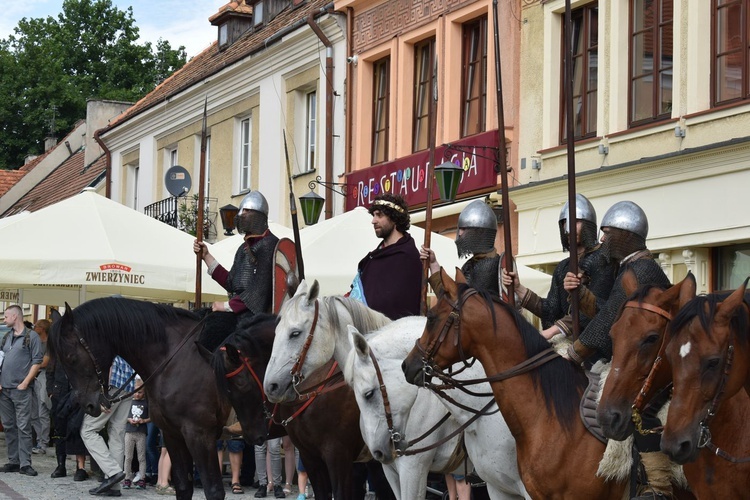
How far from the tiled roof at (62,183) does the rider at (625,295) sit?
3382 centimetres

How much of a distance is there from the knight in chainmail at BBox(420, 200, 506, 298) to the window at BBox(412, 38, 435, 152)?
12459mm

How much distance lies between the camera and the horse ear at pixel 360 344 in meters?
8.72

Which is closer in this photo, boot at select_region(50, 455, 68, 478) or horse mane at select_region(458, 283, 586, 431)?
horse mane at select_region(458, 283, 586, 431)

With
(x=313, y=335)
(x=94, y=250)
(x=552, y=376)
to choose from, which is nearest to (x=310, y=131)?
(x=94, y=250)

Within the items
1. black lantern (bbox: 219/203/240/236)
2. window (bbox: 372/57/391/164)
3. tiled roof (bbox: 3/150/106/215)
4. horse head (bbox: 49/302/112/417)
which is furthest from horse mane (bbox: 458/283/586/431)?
tiled roof (bbox: 3/150/106/215)

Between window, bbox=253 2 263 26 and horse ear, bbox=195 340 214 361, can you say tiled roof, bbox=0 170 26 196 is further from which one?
horse ear, bbox=195 340 214 361

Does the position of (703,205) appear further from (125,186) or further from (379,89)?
(125,186)

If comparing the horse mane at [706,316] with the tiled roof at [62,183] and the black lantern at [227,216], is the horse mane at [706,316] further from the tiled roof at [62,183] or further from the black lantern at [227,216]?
the tiled roof at [62,183]

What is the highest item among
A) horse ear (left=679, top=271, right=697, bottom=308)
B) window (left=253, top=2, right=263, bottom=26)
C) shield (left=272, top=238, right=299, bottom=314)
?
window (left=253, top=2, right=263, bottom=26)

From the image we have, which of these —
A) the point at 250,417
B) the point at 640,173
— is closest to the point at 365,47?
the point at 640,173

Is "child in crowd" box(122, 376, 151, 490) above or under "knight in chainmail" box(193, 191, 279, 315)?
under

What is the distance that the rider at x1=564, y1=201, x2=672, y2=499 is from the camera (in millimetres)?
6938

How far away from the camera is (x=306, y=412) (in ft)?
31.4

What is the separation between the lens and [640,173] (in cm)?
1686
